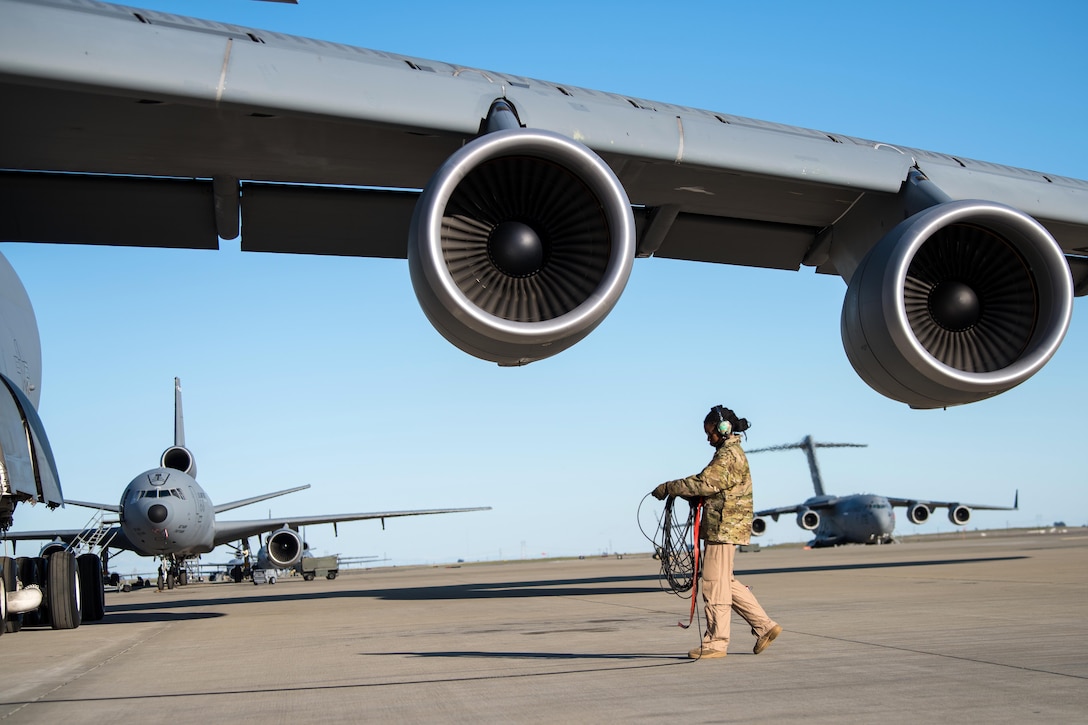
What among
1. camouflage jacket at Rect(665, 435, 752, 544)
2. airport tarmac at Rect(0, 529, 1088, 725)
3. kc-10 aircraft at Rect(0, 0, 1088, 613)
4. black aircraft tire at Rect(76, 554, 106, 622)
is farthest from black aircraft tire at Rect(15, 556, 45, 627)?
camouflage jacket at Rect(665, 435, 752, 544)

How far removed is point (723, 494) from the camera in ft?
19.3

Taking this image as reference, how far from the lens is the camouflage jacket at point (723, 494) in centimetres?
583

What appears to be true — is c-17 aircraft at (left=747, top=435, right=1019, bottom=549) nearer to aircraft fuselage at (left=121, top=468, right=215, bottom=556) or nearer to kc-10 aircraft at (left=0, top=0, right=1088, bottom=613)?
aircraft fuselage at (left=121, top=468, right=215, bottom=556)

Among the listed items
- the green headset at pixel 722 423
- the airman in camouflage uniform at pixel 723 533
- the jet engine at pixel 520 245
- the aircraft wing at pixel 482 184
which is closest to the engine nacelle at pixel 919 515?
the aircraft wing at pixel 482 184

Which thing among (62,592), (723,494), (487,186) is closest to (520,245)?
(487,186)

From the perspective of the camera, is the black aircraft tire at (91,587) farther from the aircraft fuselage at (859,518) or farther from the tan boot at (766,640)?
the aircraft fuselage at (859,518)

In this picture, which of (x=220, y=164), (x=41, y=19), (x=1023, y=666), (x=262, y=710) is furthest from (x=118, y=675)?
(x=1023, y=666)

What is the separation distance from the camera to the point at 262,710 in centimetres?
435

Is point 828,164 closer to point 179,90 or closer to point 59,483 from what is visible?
point 179,90

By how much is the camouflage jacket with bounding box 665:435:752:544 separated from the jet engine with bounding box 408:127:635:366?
42.7 inches

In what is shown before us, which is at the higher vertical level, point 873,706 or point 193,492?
point 193,492

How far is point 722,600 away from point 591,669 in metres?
0.89

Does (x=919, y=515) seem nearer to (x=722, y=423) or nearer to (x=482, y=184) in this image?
(x=722, y=423)

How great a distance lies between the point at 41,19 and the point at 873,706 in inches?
196
